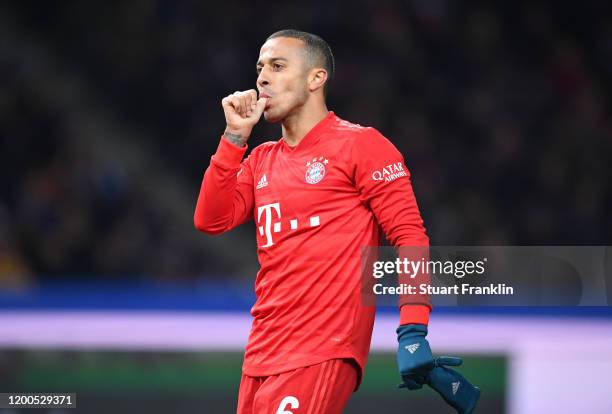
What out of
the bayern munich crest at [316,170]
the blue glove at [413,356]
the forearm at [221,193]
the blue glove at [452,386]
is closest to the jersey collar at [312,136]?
the bayern munich crest at [316,170]

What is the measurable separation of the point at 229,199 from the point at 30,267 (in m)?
5.45

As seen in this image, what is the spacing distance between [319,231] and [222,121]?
6353 millimetres

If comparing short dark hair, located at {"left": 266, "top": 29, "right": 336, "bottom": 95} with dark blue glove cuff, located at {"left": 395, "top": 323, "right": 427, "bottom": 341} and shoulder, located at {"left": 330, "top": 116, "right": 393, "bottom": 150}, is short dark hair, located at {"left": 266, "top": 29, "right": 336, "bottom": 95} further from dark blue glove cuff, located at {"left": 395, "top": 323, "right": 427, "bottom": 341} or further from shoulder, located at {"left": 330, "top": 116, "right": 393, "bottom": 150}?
dark blue glove cuff, located at {"left": 395, "top": 323, "right": 427, "bottom": 341}

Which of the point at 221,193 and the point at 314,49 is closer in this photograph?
the point at 221,193

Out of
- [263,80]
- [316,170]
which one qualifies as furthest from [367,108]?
[316,170]

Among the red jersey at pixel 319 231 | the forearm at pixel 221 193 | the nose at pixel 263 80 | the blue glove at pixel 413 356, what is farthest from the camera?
the nose at pixel 263 80

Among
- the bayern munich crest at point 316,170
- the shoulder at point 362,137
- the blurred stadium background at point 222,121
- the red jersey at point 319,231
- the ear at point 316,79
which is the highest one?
the blurred stadium background at point 222,121

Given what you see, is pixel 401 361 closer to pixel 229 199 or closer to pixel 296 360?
pixel 296 360

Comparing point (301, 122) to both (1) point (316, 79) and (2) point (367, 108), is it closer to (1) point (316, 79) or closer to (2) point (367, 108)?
(1) point (316, 79)

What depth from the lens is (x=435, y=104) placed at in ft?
32.1

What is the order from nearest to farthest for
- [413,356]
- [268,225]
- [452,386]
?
[413,356]
[452,386]
[268,225]

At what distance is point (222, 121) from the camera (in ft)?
32.2

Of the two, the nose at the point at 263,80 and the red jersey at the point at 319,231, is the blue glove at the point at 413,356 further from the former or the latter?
the nose at the point at 263,80

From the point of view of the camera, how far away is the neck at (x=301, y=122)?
3.83 m
